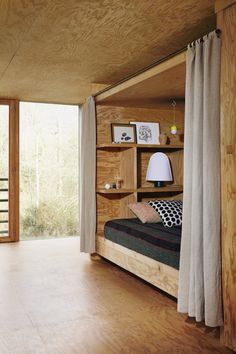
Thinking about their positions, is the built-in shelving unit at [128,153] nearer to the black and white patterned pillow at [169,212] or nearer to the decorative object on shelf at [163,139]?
the decorative object on shelf at [163,139]

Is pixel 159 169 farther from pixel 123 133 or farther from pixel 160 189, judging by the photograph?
pixel 123 133

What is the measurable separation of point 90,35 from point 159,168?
2.05m

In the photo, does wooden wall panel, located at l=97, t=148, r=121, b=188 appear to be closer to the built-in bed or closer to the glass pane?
the built-in bed

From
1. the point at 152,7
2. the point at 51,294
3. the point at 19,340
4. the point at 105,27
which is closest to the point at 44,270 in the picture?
the point at 51,294

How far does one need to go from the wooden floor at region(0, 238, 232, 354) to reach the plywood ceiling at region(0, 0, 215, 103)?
7.37 ft

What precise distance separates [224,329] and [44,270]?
2407 mm

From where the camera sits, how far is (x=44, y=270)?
435 centimetres

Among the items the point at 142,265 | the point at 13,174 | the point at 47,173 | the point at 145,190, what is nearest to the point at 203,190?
the point at 142,265

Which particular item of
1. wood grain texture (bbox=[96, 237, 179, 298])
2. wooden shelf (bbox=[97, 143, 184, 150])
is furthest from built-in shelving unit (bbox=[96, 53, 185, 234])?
wood grain texture (bbox=[96, 237, 179, 298])

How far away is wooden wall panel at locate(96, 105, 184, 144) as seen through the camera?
513cm

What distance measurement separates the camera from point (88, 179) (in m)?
4.89

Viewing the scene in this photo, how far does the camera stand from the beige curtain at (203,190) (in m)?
2.46

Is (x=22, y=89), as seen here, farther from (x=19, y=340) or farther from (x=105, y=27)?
(x=19, y=340)

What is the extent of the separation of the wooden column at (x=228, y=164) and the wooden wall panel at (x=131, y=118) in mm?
2807
